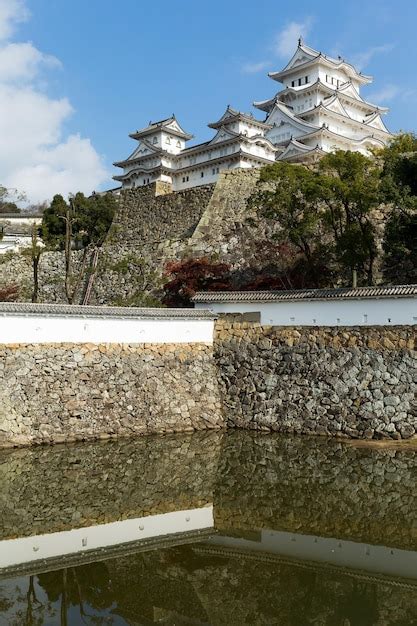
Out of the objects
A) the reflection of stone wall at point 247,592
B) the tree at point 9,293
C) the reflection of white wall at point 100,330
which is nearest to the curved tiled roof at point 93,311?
the reflection of white wall at point 100,330

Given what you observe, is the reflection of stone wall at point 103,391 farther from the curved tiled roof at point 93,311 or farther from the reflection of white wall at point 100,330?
the curved tiled roof at point 93,311

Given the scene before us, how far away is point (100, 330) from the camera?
45.0 feet

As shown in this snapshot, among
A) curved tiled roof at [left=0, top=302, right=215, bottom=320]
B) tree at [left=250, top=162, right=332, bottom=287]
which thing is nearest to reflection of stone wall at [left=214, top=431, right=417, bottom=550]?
curved tiled roof at [left=0, top=302, right=215, bottom=320]

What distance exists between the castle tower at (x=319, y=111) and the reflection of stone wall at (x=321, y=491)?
1979 cm

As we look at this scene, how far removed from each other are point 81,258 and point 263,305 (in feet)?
45.4

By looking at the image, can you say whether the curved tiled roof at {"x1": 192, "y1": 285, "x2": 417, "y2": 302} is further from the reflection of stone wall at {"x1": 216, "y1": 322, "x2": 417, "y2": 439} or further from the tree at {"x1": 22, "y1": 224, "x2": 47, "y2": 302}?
the tree at {"x1": 22, "y1": 224, "x2": 47, "y2": 302}

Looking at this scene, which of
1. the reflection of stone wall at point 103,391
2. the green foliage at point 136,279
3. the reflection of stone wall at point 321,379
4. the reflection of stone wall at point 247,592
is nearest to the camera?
the reflection of stone wall at point 247,592

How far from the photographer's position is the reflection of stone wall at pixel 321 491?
7828mm

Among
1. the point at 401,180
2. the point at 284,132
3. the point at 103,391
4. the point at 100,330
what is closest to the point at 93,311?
the point at 100,330

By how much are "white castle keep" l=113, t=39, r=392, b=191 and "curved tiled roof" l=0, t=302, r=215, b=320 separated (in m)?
15.5

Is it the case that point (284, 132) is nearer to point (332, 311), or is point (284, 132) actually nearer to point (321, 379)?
point (332, 311)

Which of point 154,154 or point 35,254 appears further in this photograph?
point 154,154

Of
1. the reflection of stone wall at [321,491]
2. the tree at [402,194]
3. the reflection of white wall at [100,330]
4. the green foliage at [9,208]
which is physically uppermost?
the green foliage at [9,208]

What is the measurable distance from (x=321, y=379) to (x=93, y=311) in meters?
5.83
